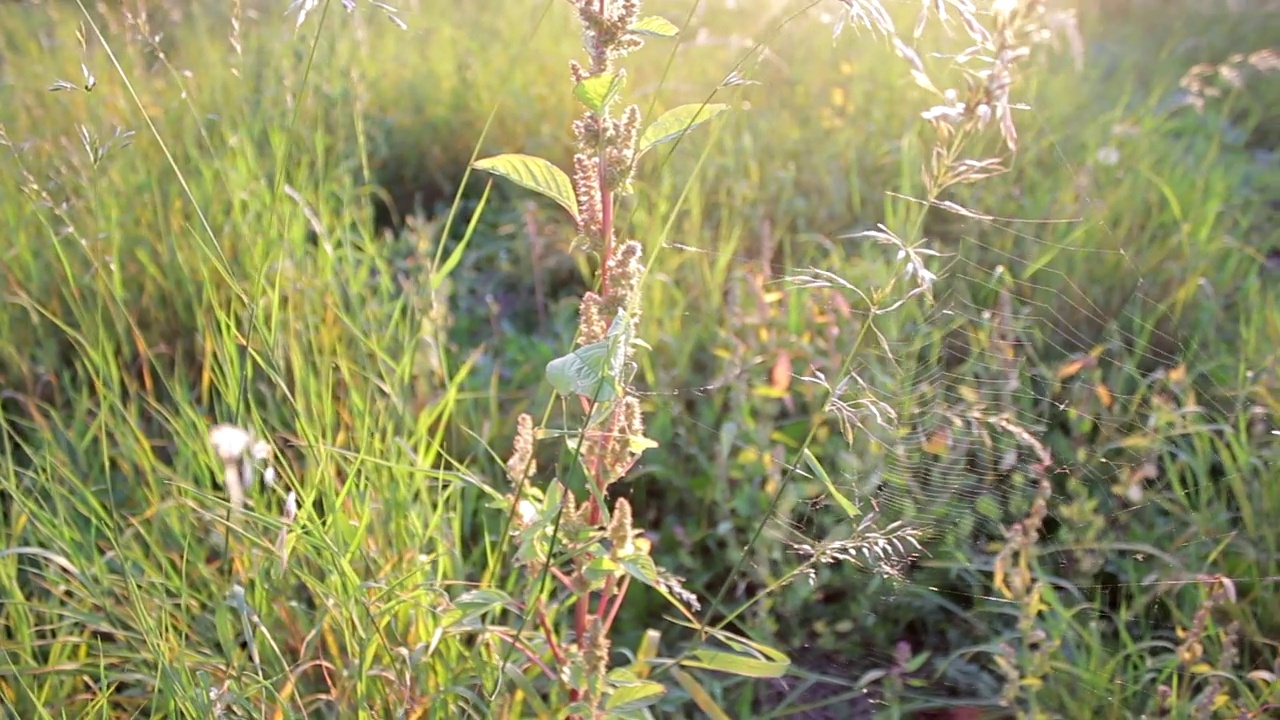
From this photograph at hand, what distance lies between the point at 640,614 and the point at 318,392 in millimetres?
620

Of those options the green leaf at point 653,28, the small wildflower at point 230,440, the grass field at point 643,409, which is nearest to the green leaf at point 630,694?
the grass field at point 643,409

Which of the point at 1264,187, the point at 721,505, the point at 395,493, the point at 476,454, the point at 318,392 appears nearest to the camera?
the point at 395,493

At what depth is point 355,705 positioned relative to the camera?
1238 mm

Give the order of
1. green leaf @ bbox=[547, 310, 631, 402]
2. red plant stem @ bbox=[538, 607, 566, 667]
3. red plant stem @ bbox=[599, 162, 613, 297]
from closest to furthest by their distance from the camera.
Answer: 1. green leaf @ bbox=[547, 310, 631, 402]
2. red plant stem @ bbox=[599, 162, 613, 297]
3. red plant stem @ bbox=[538, 607, 566, 667]

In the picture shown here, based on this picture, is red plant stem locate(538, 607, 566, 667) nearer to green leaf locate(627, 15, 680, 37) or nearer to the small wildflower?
the small wildflower

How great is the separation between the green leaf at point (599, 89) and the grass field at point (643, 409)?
0.07 feet

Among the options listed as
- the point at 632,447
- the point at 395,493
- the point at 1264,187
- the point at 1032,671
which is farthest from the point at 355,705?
the point at 1264,187

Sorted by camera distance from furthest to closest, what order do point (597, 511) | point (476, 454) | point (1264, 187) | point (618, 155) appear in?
1. point (1264, 187)
2. point (476, 454)
3. point (597, 511)
4. point (618, 155)

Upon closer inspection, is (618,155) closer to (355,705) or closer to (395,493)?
(395,493)

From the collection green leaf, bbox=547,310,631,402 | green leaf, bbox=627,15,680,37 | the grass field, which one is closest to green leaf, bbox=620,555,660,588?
the grass field

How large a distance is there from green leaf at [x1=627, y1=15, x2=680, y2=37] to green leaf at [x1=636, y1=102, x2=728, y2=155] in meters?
0.07

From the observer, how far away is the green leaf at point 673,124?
963 mm

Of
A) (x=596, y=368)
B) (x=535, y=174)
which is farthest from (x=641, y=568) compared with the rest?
(x=535, y=174)

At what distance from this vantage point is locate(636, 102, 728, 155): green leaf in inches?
37.9
